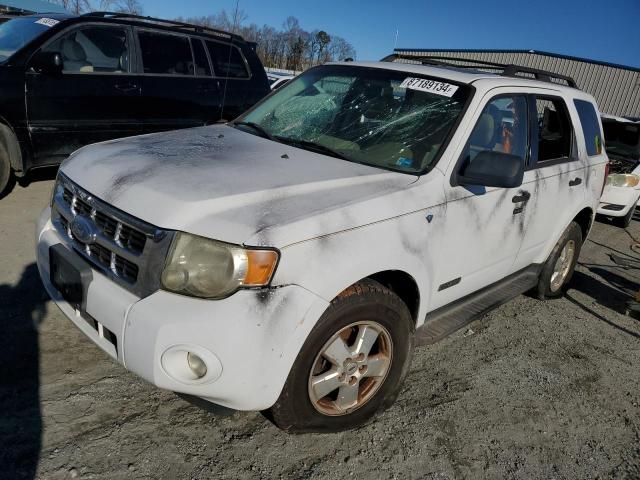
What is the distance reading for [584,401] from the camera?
3.23 metres

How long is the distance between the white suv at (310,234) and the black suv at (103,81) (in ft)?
9.37

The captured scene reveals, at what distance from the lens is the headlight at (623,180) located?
7.84 m

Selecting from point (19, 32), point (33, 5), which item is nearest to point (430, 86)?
point (19, 32)

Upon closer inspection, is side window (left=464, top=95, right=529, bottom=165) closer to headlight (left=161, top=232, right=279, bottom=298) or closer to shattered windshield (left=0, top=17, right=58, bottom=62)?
headlight (left=161, top=232, right=279, bottom=298)

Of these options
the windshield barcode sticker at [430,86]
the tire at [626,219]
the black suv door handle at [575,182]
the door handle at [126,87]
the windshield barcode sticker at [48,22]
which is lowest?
the tire at [626,219]

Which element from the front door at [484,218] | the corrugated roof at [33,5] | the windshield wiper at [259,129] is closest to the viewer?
the front door at [484,218]

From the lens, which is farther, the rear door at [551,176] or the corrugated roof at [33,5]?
the corrugated roof at [33,5]

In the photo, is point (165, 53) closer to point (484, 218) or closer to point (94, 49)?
point (94, 49)

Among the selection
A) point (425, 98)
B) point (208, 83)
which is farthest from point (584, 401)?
point (208, 83)

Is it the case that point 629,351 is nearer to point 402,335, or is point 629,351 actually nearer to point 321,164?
point 402,335

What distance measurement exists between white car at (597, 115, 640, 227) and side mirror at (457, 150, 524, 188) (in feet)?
17.0

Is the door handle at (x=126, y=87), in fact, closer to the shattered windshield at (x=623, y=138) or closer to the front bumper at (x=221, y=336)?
the front bumper at (x=221, y=336)

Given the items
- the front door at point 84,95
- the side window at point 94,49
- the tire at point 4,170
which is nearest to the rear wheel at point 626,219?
the front door at point 84,95

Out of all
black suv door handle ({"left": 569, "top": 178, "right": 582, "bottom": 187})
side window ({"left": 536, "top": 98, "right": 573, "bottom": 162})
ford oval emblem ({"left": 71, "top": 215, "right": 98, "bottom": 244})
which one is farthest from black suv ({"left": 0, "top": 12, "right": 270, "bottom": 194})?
black suv door handle ({"left": 569, "top": 178, "right": 582, "bottom": 187})
